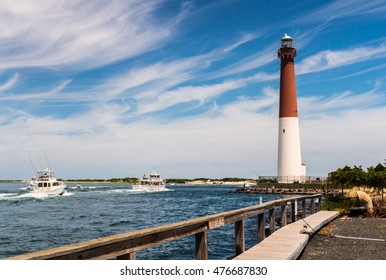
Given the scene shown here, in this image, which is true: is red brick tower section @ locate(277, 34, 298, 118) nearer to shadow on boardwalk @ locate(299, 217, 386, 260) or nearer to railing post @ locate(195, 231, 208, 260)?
shadow on boardwalk @ locate(299, 217, 386, 260)

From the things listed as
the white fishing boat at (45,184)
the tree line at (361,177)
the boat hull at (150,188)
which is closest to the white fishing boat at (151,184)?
the boat hull at (150,188)

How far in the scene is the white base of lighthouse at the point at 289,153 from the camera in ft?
208

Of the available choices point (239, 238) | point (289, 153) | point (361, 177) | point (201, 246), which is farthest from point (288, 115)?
point (201, 246)

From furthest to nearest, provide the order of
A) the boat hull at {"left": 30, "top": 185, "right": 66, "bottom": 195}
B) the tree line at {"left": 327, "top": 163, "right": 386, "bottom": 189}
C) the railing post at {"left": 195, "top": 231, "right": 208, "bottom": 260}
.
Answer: the boat hull at {"left": 30, "top": 185, "right": 66, "bottom": 195}, the tree line at {"left": 327, "top": 163, "right": 386, "bottom": 189}, the railing post at {"left": 195, "top": 231, "right": 208, "bottom": 260}

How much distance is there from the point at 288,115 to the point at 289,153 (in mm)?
5907

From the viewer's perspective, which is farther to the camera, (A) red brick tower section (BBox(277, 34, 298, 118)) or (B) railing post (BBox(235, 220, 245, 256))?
(A) red brick tower section (BBox(277, 34, 298, 118))

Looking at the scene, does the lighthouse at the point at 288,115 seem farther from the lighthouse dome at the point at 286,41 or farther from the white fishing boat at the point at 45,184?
the white fishing boat at the point at 45,184

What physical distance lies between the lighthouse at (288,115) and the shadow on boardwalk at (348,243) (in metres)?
48.0

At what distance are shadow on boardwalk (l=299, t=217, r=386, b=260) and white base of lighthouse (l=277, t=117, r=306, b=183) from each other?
4799 cm

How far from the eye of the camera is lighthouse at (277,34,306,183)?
6303cm

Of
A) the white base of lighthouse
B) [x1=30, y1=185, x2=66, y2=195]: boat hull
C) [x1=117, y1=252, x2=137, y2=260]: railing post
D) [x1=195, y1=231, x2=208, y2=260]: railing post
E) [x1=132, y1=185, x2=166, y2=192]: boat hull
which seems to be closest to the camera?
[x1=117, y1=252, x2=137, y2=260]: railing post

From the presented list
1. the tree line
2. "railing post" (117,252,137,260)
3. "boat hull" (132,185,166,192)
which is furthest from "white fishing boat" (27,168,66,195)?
"railing post" (117,252,137,260)

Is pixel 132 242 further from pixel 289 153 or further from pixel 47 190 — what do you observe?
pixel 47 190
